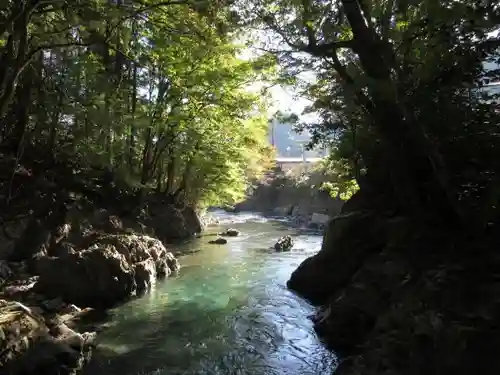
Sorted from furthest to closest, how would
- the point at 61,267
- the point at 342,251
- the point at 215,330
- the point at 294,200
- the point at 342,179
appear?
the point at 294,200
the point at 342,179
the point at 61,267
the point at 342,251
the point at 215,330

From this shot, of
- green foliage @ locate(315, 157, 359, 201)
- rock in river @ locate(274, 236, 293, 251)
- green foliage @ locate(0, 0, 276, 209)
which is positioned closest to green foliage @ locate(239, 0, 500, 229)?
green foliage @ locate(0, 0, 276, 209)

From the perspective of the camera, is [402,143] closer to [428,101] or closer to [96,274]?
[428,101]

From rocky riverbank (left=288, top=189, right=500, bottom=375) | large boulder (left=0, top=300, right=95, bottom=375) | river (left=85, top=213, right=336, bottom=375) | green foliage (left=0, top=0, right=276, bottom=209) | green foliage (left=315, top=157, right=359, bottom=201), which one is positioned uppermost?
green foliage (left=0, top=0, right=276, bottom=209)

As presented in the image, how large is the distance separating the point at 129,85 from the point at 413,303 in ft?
40.1

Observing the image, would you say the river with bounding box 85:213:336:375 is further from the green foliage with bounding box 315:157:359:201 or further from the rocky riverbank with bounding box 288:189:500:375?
the green foliage with bounding box 315:157:359:201

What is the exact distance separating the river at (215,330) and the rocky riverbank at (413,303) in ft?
2.38

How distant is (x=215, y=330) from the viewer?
8.50 m

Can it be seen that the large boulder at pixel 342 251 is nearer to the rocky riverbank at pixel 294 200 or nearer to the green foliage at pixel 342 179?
the green foliage at pixel 342 179

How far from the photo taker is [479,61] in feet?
20.8

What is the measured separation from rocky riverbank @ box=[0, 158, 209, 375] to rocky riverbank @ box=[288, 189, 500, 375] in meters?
4.42

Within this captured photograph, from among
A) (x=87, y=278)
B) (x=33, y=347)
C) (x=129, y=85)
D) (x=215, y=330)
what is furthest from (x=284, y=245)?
(x=33, y=347)

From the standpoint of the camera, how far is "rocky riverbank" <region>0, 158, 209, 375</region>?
20.9 feet

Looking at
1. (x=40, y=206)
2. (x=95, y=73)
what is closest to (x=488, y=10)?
(x=95, y=73)

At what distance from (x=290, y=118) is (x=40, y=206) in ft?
24.0
